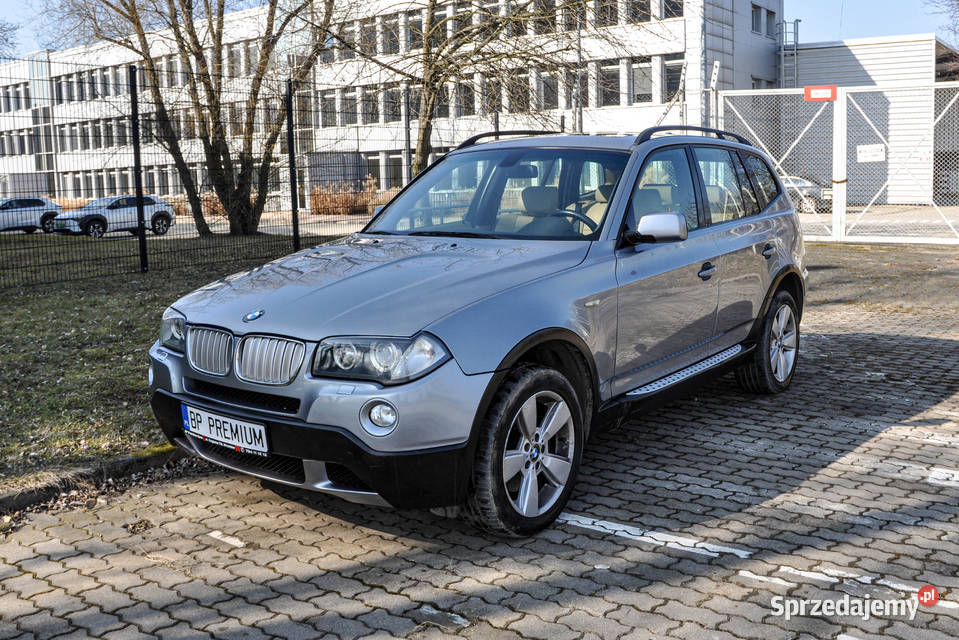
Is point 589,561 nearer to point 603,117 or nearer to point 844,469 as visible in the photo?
point 844,469

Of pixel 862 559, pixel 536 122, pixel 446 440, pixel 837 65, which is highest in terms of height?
pixel 837 65

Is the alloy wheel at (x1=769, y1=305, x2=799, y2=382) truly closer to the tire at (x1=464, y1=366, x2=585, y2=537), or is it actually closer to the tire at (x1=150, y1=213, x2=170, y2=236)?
the tire at (x1=464, y1=366, x2=585, y2=537)

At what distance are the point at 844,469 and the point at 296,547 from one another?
3.01m

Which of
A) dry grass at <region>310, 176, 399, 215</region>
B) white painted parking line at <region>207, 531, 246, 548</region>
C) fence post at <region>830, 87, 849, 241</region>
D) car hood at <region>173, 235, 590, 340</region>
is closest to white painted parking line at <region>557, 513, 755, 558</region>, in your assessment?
car hood at <region>173, 235, 590, 340</region>

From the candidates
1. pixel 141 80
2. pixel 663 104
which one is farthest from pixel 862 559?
pixel 663 104

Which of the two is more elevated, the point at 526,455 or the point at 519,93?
the point at 519,93

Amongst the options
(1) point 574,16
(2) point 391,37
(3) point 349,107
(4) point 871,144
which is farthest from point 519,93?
(4) point 871,144

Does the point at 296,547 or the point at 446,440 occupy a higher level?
the point at 446,440

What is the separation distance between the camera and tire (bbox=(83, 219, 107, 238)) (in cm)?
1841

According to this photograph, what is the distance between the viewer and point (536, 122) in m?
16.8

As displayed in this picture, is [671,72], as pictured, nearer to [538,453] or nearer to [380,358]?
[538,453]

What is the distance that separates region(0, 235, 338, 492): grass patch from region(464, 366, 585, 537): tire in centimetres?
227

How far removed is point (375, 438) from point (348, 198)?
11.5 m

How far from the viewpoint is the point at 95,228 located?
20734 mm
